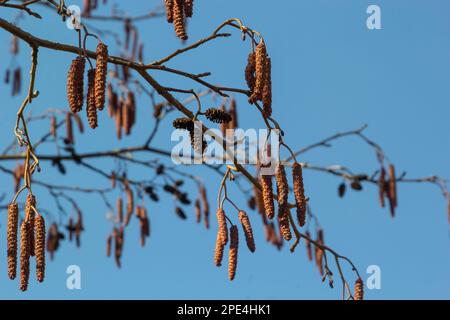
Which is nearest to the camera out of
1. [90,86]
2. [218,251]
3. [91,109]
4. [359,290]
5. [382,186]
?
[91,109]

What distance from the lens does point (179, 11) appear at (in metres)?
2.90

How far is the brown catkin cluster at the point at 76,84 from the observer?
2.86 metres

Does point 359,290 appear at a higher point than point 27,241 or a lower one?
lower

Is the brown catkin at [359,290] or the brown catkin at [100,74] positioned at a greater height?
the brown catkin at [100,74]

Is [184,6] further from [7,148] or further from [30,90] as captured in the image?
[7,148]

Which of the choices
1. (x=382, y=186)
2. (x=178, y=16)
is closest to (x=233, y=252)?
(x=178, y=16)

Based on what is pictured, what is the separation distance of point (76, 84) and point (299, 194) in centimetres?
80

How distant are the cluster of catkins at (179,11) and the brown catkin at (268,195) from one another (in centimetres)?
54

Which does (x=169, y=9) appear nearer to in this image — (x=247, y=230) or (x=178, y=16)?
(x=178, y=16)

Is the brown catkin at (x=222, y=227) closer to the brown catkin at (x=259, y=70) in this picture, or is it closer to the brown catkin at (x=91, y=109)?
the brown catkin at (x=259, y=70)

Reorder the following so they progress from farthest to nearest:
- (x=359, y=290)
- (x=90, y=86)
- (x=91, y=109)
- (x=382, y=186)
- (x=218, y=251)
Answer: (x=382, y=186), (x=359, y=290), (x=218, y=251), (x=90, y=86), (x=91, y=109)

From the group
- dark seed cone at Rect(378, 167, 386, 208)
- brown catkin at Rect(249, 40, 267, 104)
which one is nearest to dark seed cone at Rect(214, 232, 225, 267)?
brown catkin at Rect(249, 40, 267, 104)

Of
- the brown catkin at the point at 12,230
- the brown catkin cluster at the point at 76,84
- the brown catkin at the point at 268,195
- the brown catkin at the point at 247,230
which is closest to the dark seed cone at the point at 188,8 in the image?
the brown catkin cluster at the point at 76,84

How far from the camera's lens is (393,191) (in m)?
5.70
